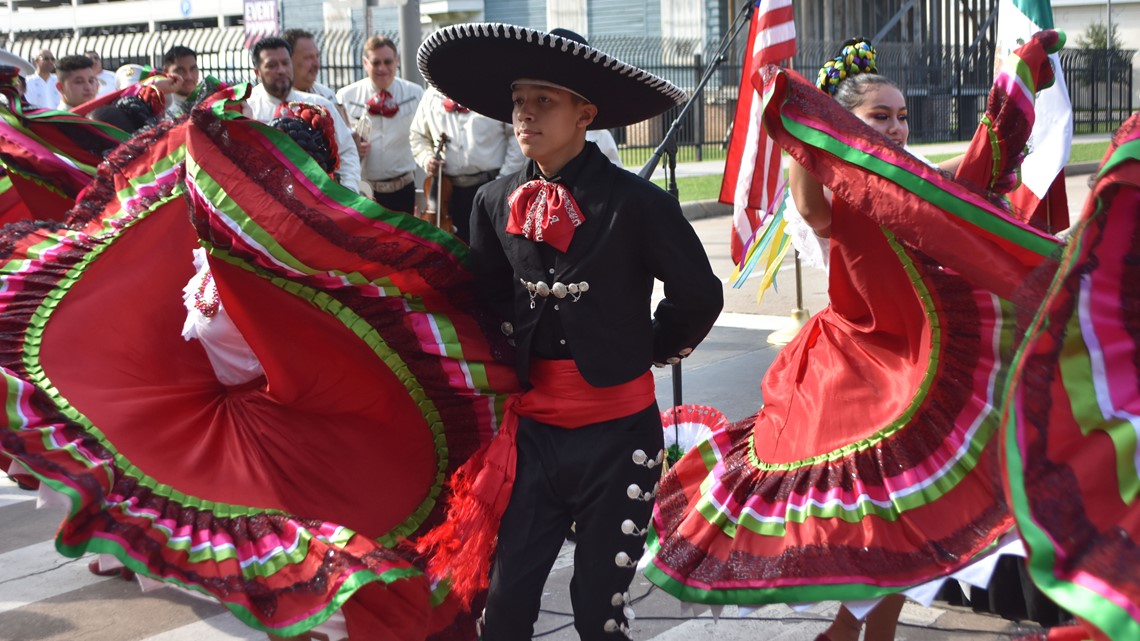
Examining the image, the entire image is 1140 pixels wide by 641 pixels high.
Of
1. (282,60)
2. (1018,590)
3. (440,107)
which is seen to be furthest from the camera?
(440,107)

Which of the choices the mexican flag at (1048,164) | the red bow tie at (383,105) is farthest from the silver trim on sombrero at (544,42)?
the red bow tie at (383,105)

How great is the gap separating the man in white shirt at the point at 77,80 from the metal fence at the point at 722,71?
34.7 feet

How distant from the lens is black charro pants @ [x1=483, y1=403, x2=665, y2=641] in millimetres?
3322

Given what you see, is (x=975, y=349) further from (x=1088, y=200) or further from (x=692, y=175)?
(x=692, y=175)

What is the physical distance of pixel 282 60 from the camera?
307 inches

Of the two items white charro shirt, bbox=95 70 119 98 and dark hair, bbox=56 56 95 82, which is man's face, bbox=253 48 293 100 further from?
white charro shirt, bbox=95 70 119 98

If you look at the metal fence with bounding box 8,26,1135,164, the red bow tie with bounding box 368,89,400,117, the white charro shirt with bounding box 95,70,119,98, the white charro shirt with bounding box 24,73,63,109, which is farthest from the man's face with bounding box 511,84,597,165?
the metal fence with bounding box 8,26,1135,164

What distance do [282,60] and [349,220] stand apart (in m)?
4.46

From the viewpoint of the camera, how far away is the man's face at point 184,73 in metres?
8.51

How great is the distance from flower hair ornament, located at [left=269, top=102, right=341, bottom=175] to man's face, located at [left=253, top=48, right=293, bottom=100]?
3.57 meters

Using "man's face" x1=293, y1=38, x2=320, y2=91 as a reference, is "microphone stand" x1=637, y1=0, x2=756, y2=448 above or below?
below

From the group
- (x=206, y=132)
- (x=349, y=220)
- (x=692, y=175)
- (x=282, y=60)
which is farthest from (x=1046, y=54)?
(x=692, y=175)

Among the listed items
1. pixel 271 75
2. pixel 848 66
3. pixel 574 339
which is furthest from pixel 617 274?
pixel 271 75

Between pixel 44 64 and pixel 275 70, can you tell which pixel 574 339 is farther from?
pixel 44 64
